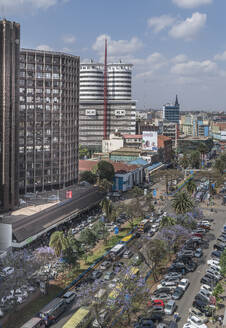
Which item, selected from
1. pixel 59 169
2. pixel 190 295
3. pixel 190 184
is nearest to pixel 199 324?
pixel 190 295

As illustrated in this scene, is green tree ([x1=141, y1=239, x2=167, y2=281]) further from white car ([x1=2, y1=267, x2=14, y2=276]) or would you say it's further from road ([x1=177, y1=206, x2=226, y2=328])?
white car ([x1=2, y1=267, x2=14, y2=276])

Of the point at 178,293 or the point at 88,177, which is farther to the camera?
the point at 88,177

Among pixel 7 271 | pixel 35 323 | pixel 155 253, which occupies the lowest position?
pixel 35 323

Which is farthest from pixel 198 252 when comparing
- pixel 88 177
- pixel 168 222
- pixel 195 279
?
pixel 88 177

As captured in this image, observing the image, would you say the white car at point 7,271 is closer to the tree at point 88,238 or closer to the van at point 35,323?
the van at point 35,323

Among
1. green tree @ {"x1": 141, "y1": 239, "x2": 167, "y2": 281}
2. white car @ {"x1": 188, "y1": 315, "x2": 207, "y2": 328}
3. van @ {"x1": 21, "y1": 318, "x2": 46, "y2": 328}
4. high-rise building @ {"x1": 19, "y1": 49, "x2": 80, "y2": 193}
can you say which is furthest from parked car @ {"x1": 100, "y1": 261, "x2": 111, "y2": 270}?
high-rise building @ {"x1": 19, "y1": 49, "x2": 80, "y2": 193}

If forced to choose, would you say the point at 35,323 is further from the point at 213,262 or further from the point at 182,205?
the point at 182,205

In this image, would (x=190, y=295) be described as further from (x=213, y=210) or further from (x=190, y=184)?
(x=190, y=184)

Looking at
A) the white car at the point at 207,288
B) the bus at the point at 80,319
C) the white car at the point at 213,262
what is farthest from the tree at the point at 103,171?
the bus at the point at 80,319
